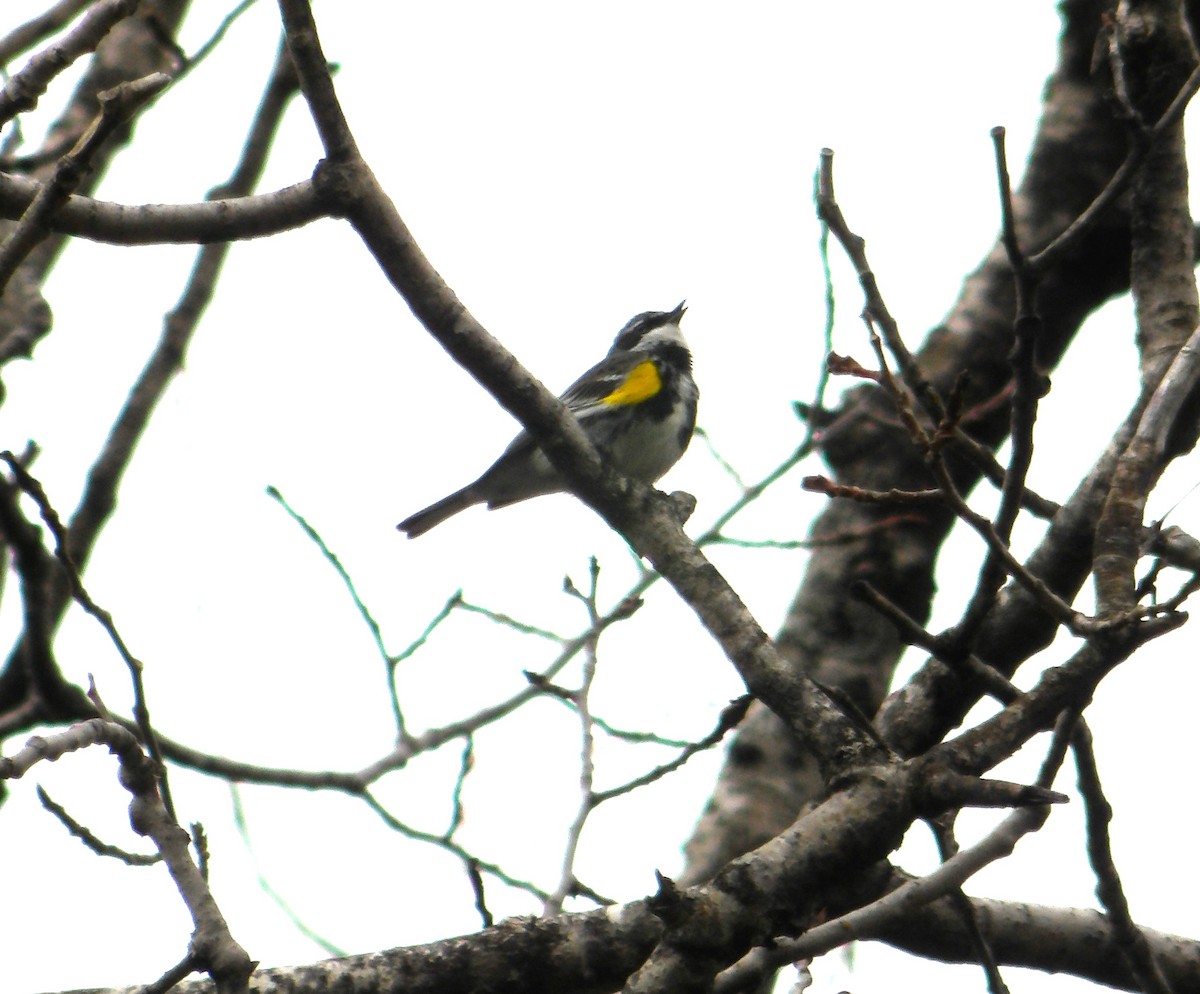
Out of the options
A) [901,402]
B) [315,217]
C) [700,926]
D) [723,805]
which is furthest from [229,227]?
[723,805]

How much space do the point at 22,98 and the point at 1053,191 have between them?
20.2 ft

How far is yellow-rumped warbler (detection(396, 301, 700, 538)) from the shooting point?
29.1 feet

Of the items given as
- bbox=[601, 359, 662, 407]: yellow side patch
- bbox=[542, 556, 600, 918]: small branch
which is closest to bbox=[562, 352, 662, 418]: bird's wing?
bbox=[601, 359, 662, 407]: yellow side patch

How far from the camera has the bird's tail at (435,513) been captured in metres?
9.23

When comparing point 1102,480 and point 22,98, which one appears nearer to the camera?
point 22,98

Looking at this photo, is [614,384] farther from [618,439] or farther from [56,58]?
[56,58]

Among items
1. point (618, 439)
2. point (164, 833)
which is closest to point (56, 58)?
point (164, 833)

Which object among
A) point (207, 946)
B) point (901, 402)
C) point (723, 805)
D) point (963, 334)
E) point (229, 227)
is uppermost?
point (963, 334)

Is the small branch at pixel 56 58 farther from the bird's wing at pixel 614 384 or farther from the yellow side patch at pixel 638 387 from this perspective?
the yellow side patch at pixel 638 387

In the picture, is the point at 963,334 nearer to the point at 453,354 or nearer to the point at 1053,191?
the point at 1053,191

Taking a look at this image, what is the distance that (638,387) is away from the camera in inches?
365

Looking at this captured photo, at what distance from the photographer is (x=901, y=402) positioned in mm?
3033

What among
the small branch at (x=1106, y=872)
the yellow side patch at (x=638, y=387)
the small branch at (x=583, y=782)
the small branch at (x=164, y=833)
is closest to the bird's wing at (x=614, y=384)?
the yellow side patch at (x=638, y=387)

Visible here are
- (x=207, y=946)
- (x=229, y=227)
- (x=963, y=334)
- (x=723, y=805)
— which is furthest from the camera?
(x=963, y=334)
